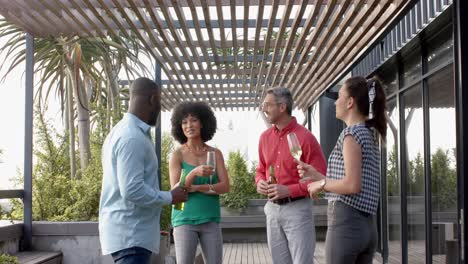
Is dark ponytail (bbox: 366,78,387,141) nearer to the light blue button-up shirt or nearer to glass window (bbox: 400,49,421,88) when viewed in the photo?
the light blue button-up shirt

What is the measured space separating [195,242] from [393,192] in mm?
4190

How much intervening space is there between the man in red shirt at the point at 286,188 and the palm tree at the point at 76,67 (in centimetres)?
329

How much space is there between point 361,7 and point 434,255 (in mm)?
2210

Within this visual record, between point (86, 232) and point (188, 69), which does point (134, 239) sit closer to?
point (86, 232)

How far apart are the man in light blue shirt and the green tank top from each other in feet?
2.97

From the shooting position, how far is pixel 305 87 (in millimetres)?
9484

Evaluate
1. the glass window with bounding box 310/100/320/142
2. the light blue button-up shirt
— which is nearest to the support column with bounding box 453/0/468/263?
the light blue button-up shirt

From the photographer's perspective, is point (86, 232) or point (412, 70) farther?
point (412, 70)

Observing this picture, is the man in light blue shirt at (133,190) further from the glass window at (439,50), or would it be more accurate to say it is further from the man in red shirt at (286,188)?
the glass window at (439,50)

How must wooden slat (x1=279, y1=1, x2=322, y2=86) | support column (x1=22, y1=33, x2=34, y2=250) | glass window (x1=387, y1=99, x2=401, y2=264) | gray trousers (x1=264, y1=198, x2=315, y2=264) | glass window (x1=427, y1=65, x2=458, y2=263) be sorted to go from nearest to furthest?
gray trousers (x1=264, y1=198, x2=315, y2=264) < wooden slat (x1=279, y1=1, x2=322, y2=86) < glass window (x1=427, y1=65, x2=458, y2=263) < support column (x1=22, y1=33, x2=34, y2=250) < glass window (x1=387, y1=99, x2=401, y2=264)

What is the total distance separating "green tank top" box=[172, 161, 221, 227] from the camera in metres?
3.62

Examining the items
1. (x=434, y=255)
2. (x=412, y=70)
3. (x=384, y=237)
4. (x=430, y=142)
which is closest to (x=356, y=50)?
(x=412, y=70)

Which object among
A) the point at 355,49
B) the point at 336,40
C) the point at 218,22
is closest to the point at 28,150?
the point at 218,22

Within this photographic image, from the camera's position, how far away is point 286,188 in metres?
3.47
